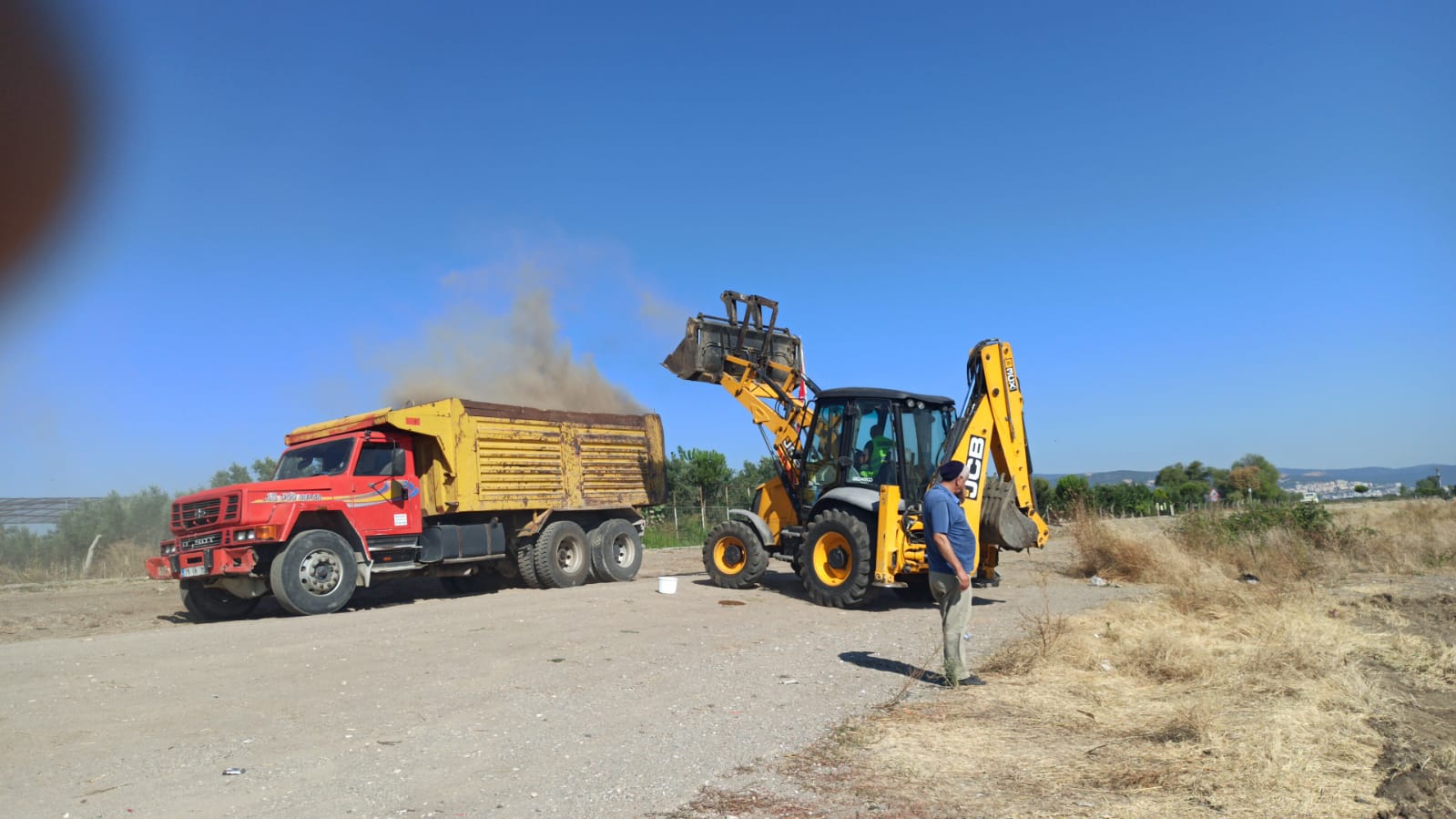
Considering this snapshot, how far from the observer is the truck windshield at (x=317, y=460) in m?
13.6

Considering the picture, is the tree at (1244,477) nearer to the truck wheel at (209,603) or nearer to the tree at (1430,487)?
the tree at (1430,487)

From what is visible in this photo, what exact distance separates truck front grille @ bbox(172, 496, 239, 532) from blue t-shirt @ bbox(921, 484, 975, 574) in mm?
9328

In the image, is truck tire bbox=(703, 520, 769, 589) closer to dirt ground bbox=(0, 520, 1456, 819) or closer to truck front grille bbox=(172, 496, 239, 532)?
dirt ground bbox=(0, 520, 1456, 819)

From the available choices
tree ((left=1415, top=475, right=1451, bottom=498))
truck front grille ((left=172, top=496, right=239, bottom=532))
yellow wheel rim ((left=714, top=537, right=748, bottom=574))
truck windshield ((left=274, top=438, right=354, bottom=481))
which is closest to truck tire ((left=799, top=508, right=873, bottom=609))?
yellow wheel rim ((left=714, top=537, right=748, bottom=574))

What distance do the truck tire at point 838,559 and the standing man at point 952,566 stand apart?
4070mm

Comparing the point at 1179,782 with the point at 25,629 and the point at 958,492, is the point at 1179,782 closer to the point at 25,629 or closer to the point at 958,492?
the point at 958,492

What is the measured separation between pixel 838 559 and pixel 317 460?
7837 millimetres

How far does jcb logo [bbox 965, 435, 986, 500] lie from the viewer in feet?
36.6

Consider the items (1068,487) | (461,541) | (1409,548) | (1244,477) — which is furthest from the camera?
(1244,477)

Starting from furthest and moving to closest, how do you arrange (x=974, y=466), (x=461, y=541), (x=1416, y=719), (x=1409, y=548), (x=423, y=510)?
1. (x=1409, y=548)
2. (x=461, y=541)
3. (x=423, y=510)
4. (x=974, y=466)
5. (x=1416, y=719)

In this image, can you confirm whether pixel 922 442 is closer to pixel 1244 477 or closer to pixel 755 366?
pixel 755 366

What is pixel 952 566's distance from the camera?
7.16 metres

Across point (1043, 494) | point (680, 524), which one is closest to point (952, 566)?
point (680, 524)

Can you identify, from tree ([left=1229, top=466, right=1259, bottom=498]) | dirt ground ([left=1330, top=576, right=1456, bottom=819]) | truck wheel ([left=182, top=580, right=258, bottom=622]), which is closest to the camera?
dirt ground ([left=1330, top=576, right=1456, bottom=819])
